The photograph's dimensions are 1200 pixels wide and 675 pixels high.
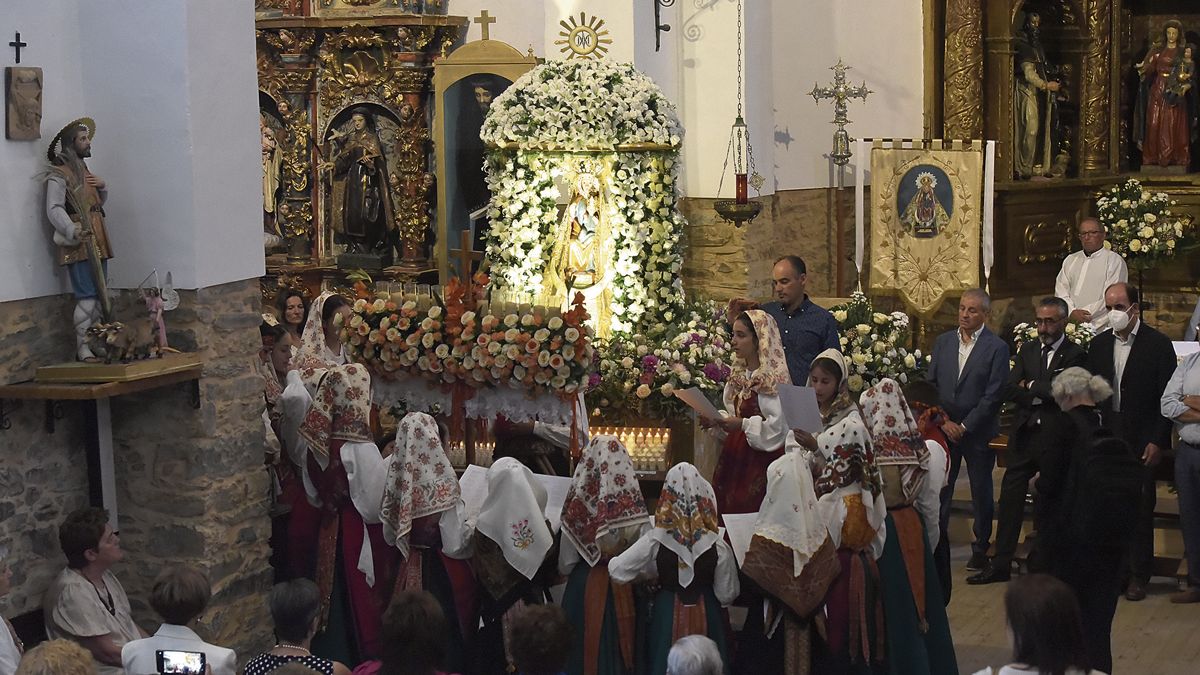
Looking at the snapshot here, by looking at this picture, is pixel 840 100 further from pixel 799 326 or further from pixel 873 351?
pixel 799 326

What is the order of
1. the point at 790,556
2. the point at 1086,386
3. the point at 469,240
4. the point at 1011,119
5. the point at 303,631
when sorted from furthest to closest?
1. the point at 1011,119
2. the point at 469,240
3. the point at 1086,386
4. the point at 790,556
5. the point at 303,631

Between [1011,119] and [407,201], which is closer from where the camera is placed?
[407,201]

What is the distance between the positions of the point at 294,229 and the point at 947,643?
27.0ft

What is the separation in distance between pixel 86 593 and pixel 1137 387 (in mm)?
6152

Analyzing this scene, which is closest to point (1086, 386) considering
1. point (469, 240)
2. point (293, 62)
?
point (469, 240)

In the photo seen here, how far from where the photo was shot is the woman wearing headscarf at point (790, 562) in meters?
6.60

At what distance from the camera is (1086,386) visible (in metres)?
7.43

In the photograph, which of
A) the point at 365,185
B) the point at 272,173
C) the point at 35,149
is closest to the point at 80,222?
the point at 35,149

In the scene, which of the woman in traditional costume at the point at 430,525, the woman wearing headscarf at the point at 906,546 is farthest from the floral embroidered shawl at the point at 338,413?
the woman wearing headscarf at the point at 906,546

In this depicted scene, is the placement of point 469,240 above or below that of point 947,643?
→ above

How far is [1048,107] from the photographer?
1589 centimetres

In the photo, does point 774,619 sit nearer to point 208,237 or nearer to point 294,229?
point 208,237

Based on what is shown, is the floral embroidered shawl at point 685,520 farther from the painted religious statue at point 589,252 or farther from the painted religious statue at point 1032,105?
the painted religious statue at point 1032,105

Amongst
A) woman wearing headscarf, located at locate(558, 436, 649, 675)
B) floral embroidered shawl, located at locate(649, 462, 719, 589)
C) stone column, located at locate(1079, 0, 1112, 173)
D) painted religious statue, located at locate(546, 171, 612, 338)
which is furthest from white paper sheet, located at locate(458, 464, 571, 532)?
stone column, located at locate(1079, 0, 1112, 173)
